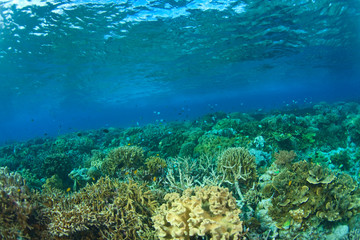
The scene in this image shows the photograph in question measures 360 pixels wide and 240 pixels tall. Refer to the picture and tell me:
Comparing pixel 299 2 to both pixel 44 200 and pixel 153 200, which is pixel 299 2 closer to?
pixel 153 200

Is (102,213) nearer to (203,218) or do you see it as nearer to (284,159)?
(203,218)

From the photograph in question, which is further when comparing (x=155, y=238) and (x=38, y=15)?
(x=38, y=15)

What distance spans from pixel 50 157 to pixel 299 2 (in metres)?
20.7

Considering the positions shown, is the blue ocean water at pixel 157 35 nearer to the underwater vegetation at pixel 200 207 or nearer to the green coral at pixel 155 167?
the green coral at pixel 155 167

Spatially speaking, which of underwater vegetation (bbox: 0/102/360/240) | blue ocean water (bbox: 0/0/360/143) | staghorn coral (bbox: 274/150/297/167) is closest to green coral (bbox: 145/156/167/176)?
underwater vegetation (bbox: 0/102/360/240)

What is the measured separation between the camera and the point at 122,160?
7.63 meters

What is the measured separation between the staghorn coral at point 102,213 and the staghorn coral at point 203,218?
74 centimetres

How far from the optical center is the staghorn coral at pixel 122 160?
7617 millimetres

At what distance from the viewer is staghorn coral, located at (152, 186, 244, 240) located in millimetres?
2932

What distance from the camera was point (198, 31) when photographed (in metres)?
A: 20.1

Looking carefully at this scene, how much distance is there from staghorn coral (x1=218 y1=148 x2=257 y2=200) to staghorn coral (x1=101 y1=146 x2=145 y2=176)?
11.3ft

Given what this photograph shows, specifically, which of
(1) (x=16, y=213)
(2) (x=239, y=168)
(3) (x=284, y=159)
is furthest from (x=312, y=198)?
(1) (x=16, y=213)

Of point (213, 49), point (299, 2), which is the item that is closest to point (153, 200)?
point (299, 2)

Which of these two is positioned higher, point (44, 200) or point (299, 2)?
point (299, 2)
